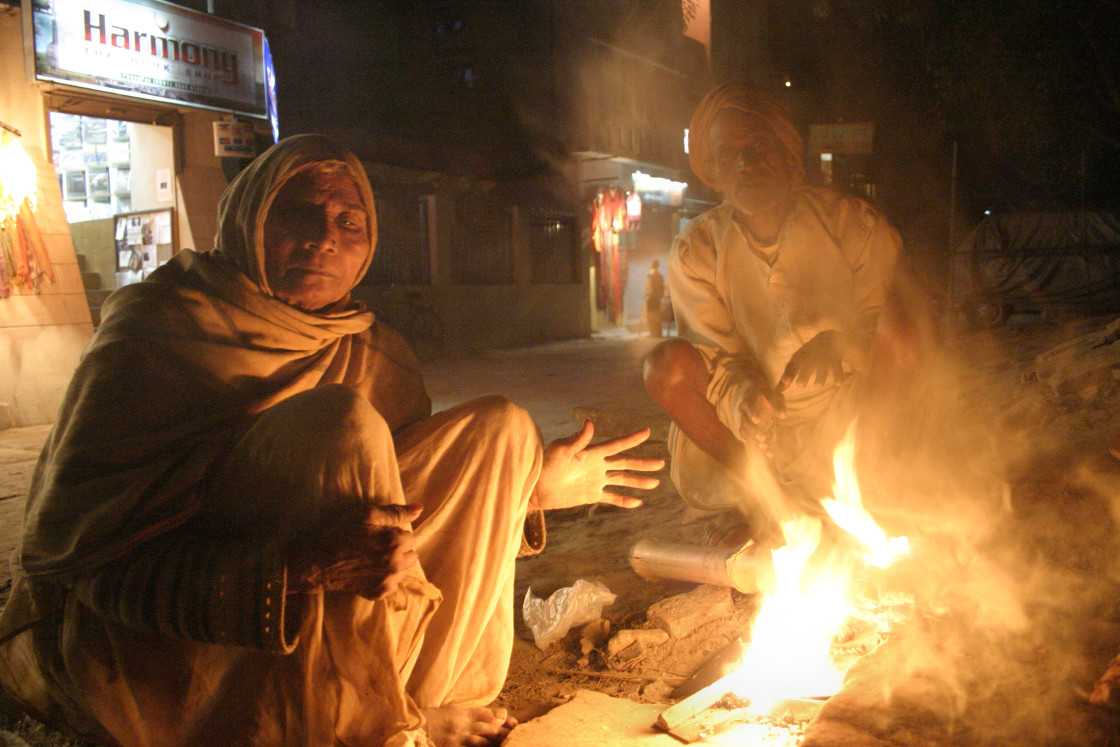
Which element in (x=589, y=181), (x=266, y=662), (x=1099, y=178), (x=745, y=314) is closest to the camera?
(x=266, y=662)

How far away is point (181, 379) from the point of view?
1813 mm

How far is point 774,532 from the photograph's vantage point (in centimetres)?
325

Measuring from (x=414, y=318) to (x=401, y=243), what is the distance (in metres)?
1.63

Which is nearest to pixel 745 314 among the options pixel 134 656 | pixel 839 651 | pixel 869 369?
pixel 869 369

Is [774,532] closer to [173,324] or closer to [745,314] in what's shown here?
[745,314]

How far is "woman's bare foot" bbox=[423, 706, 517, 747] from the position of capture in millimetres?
2031

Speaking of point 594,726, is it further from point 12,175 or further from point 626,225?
point 626,225

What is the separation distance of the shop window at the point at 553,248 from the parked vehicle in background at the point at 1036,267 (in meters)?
10.1

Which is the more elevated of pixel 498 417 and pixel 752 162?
pixel 752 162

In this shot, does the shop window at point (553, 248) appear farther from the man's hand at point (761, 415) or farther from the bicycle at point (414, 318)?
the man's hand at point (761, 415)

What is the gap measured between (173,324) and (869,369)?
8.40 ft

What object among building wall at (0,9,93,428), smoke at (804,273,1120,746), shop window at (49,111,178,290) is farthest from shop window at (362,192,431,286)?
smoke at (804,273,1120,746)

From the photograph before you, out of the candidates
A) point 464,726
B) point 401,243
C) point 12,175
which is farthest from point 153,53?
point 464,726

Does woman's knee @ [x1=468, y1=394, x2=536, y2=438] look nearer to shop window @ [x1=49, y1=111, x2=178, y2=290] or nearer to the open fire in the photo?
the open fire
